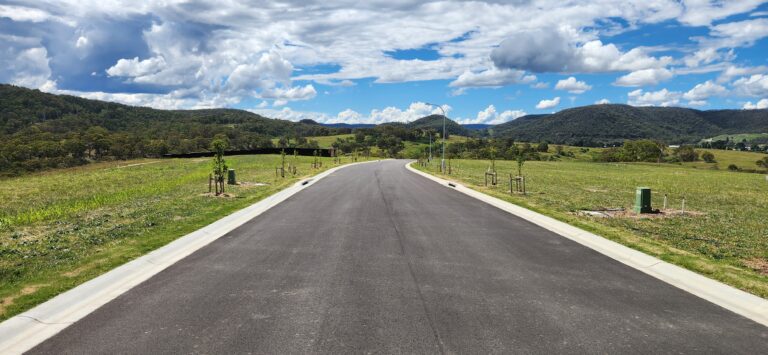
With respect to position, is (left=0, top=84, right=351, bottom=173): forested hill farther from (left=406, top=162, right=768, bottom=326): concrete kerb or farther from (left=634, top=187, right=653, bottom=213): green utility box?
(left=406, top=162, right=768, bottom=326): concrete kerb

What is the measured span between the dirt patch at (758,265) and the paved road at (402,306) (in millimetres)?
2543

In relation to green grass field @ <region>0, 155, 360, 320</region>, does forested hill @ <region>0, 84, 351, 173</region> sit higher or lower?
higher

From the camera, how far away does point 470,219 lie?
15.7 m

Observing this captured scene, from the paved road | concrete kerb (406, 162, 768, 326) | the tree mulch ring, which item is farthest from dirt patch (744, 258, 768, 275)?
the tree mulch ring

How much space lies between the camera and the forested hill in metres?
101

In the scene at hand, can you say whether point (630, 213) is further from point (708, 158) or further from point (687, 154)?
point (687, 154)

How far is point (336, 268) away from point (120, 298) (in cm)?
342

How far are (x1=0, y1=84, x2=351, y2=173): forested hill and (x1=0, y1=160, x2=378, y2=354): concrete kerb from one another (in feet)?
305

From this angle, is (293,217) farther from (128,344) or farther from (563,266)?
(128,344)

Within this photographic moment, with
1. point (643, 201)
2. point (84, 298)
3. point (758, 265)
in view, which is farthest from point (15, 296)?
point (643, 201)

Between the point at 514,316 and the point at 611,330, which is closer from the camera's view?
the point at 611,330

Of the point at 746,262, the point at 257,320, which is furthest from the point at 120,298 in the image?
the point at 746,262

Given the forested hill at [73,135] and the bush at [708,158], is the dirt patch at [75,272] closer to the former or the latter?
the forested hill at [73,135]

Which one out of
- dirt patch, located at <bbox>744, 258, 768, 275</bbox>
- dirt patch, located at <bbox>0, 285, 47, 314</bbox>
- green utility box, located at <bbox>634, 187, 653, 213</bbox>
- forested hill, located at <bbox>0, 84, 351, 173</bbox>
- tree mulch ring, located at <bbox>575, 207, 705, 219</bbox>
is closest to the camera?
dirt patch, located at <bbox>0, 285, 47, 314</bbox>
